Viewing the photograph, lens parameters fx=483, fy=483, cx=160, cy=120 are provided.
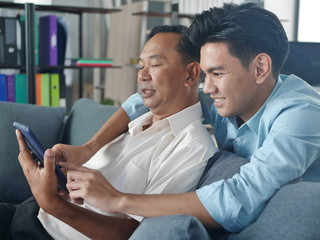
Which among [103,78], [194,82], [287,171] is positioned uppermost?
[194,82]

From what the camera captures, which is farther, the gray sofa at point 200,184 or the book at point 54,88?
the book at point 54,88

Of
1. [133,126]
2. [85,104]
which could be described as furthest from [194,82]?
[85,104]

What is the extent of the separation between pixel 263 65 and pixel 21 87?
260 cm

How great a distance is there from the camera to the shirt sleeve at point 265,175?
46.1 inches

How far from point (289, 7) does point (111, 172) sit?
4161 mm

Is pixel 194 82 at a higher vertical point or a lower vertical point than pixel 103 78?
higher

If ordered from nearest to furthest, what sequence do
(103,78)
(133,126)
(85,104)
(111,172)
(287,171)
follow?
(287,171)
(111,172)
(133,126)
(85,104)
(103,78)

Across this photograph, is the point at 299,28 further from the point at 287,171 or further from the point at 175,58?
the point at 287,171

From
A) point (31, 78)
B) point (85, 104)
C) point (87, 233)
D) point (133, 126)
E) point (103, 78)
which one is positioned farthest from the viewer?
point (103, 78)

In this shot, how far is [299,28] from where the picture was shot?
5.25 metres

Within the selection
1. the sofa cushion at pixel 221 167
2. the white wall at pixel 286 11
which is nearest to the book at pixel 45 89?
the sofa cushion at pixel 221 167

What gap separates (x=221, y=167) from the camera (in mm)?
1396

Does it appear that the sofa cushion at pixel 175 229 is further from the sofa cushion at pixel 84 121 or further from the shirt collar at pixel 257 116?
the sofa cushion at pixel 84 121

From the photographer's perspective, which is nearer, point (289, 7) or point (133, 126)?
point (133, 126)
